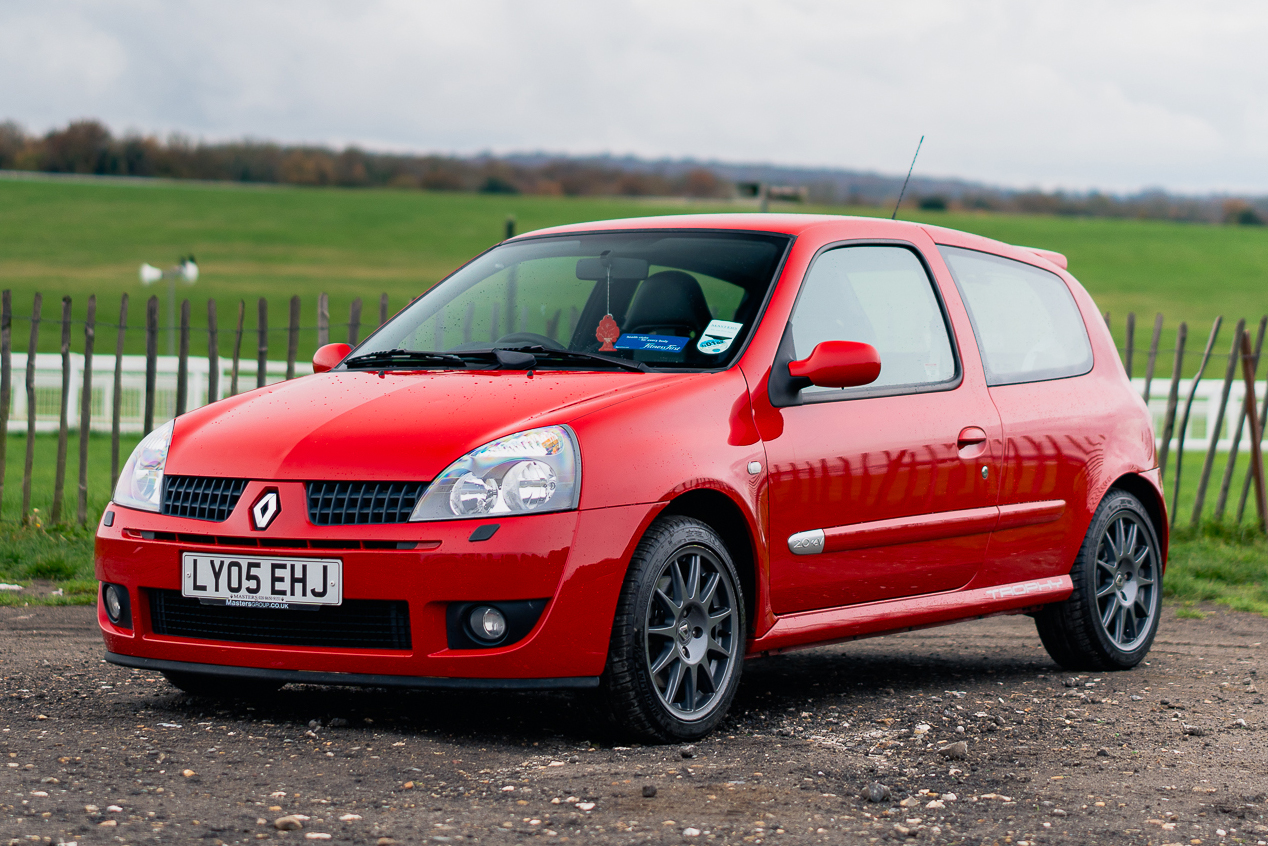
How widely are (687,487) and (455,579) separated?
810 mm

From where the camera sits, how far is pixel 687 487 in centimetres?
507

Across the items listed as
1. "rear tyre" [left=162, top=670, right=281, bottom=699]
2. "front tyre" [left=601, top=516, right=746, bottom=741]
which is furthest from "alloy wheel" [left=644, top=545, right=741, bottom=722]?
"rear tyre" [left=162, top=670, right=281, bottom=699]

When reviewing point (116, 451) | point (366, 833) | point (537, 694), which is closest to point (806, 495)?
point (537, 694)

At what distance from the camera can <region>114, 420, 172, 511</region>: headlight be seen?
5.23 meters

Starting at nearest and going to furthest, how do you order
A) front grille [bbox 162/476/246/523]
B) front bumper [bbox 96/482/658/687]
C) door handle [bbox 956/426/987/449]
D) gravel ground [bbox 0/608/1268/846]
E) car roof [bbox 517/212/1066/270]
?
gravel ground [bbox 0/608/1268/846], front bumper [bbox 96/482/658/687], front grille [bbox 162/476/246/523], car roof [bbox 517/212/1066/270], door handle [bbox 956/426/987/449]

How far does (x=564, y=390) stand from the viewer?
5199mm

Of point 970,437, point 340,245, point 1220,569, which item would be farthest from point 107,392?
point 340,245

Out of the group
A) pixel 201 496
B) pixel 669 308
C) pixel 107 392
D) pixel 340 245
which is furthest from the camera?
pixel 340 245

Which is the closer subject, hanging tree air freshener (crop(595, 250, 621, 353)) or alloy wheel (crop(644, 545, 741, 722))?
alloy wheel (crop(644, 545, 741, 722))

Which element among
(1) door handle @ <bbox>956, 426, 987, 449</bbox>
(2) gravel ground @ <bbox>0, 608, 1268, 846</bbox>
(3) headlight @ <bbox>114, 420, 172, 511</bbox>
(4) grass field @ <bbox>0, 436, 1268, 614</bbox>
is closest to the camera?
(2) gravel ground @ <bbox>0, 608, 1268, 846</bbox>

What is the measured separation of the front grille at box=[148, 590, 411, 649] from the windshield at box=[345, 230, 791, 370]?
1.12 metres

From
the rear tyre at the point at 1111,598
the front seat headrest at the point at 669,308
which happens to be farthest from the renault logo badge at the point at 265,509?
the rear tyre at the point at 1111,598

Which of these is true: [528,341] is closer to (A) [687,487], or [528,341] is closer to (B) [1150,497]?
(A) [687,487]

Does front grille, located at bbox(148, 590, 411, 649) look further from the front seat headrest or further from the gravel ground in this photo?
the front seat headrest
